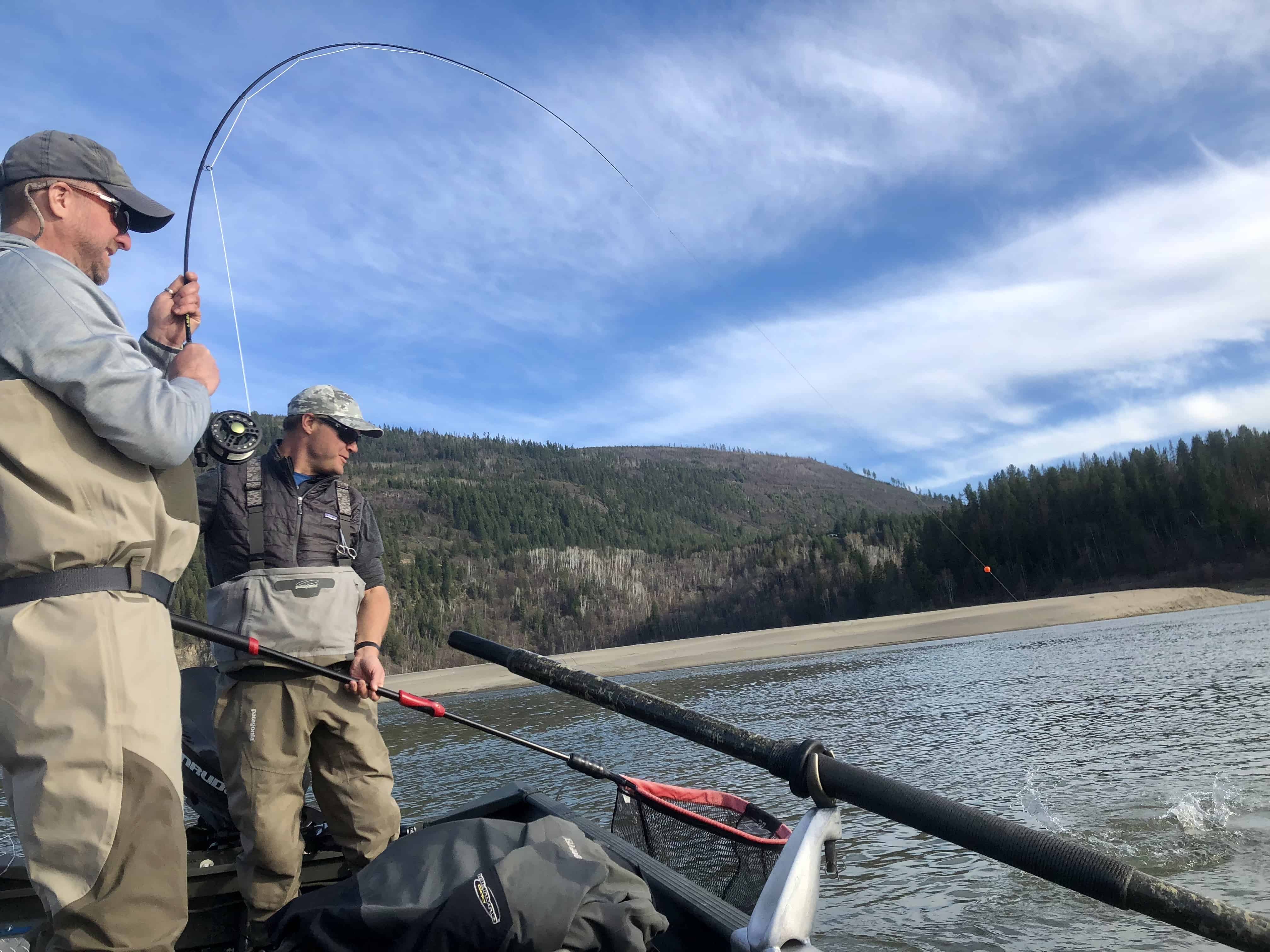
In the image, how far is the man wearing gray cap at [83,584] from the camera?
6.12ft

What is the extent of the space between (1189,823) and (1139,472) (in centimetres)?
7435

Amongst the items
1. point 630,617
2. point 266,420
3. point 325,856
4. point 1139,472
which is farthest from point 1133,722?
point 266,420

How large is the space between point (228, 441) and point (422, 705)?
1625 millimetres

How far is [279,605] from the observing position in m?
3.73

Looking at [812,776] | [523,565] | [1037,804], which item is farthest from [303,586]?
[523,565]

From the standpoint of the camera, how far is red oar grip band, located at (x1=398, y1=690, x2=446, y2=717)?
405 cm

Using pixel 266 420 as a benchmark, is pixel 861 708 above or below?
below

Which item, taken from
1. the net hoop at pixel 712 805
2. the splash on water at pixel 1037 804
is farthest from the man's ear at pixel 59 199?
the splash on water at pixel 1037 804

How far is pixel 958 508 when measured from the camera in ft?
267

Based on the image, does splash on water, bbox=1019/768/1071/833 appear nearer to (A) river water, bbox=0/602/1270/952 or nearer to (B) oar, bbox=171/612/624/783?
(A) river water, bbox=0/602/1270/952

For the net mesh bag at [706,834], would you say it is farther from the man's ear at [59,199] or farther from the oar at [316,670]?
the man's ear at [59,199]

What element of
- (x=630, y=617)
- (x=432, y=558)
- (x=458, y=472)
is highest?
(x=458, y=472)

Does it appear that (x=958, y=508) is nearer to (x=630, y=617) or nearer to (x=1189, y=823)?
(x=630, y=617)

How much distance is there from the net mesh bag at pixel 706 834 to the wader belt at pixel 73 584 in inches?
81.8
